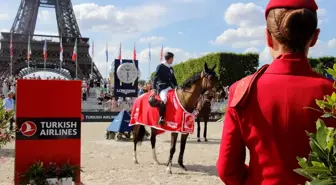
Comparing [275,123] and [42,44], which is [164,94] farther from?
[42,44]

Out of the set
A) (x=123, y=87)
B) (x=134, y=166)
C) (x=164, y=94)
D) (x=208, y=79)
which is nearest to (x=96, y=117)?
(x=123, y=87)

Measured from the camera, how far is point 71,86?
19.7ft

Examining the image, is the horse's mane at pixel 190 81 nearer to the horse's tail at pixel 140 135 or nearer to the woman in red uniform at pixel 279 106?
the horse's tail at pixel 140 135

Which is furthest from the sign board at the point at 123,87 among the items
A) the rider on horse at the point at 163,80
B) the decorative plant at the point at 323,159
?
the decorative plant at the point at 323,159

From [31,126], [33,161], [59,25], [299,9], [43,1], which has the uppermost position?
[43,1]

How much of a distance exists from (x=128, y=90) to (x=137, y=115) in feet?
40.8

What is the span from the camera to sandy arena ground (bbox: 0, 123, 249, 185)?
8148mm

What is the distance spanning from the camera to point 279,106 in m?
1.83

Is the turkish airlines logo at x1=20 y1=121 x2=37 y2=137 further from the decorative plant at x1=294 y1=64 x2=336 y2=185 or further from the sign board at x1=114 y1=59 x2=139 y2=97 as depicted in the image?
the sign board at x1=114 y1=59 x2=139 y2=97

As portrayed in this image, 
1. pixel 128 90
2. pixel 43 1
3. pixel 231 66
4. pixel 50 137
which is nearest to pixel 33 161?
pixel 50 137

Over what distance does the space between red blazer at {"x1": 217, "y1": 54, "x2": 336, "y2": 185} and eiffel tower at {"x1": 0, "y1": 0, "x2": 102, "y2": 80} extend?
2149 inches

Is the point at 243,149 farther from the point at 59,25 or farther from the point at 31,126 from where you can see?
the point at 59,25

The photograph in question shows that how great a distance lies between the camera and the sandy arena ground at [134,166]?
8148 millimetres

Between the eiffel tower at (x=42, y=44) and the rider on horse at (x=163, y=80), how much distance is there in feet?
155
